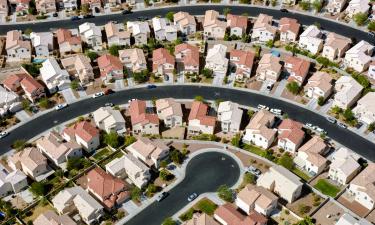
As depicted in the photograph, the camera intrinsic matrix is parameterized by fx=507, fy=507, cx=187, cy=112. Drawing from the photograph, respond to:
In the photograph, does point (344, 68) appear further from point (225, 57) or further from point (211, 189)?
A: point (211, 189)

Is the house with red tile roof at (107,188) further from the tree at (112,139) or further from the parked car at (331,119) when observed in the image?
the parked car at (331,119)

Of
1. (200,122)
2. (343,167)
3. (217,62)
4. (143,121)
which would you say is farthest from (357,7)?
(143,121)

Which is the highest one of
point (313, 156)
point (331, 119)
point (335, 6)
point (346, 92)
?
point (335, 6)

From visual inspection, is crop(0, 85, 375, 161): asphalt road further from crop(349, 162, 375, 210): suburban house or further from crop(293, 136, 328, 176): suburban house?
crop(349, 162, 375, 210): suburban house

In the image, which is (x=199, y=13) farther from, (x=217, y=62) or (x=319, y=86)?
(x=319, y=86)

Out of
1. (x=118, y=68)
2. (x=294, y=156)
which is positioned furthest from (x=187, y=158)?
(x=118, y=68)

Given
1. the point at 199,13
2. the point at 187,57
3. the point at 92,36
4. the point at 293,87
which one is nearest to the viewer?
the point at 293,87

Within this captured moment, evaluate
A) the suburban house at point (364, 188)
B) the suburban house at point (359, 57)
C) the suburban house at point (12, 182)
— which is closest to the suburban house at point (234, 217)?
the suburban house at point (364, 188)

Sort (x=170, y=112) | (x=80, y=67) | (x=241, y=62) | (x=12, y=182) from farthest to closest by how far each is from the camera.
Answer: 1. (x=241, y=62)
2. (x=80, y=67)
3. (x=170, y=112)
4. (x=12, y=182)

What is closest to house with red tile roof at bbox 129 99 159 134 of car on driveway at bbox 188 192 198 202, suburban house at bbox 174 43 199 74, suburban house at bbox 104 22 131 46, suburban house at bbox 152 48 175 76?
suburban house at bbox 152 48 175 76
